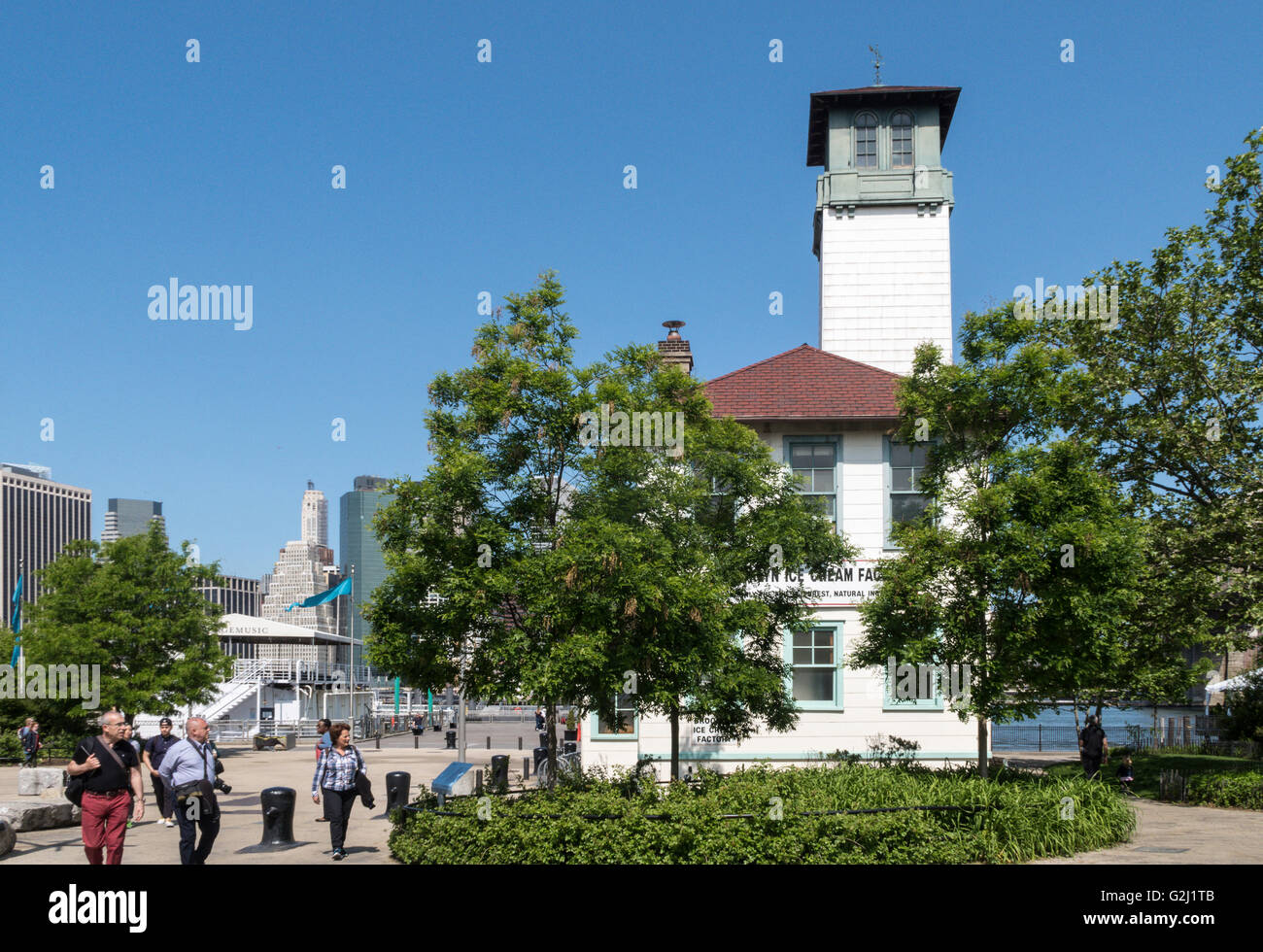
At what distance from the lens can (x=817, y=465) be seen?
24812 mm

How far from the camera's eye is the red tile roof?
960 inches

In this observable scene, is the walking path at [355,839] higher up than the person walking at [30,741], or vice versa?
the walking path at [355,839]

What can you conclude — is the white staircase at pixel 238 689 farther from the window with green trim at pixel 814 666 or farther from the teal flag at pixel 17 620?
the window with green trim at pixel 814 666

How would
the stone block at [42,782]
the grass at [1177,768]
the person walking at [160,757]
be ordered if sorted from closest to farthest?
the person walking at [160,757] → the grass at [1177,768] → the stone block at [42,782]

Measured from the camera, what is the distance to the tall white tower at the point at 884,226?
33906 millimetres

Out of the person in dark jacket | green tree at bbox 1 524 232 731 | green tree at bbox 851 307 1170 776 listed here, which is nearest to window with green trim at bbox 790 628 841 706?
green tree at bbox 851 307 1170 776

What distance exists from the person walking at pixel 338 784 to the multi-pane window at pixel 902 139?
25601mm

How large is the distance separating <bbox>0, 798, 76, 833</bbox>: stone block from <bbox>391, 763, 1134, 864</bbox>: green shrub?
668cm

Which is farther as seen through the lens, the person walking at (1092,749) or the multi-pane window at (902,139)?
the multi-pane window at (902,139)

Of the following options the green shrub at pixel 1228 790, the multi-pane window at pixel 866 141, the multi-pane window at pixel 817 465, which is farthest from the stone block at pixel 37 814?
the multi-pane window at pixel 866 141

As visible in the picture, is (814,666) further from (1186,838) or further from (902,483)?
(1186,838)

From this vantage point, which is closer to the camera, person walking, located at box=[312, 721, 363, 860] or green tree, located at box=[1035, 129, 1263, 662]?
person walking, located at box=[312, 721, 363, 860]

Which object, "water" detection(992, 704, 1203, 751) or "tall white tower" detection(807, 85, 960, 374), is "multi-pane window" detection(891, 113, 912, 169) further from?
"water" detection(992, 704, 1203, 751)
